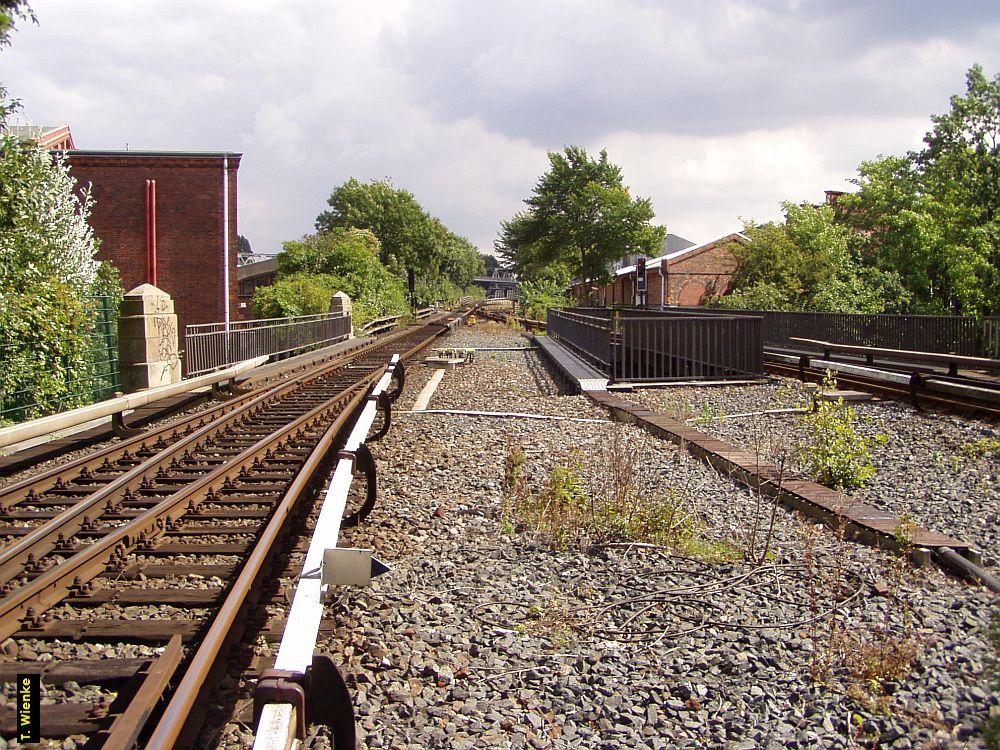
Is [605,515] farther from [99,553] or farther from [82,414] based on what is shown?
[82,414]

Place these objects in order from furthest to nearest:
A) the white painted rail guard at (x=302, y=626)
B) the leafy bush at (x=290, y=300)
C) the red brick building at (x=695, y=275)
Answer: the red brick building at (x=695, y=275) → the leafy bush at (x=290, y=300) → the white painted rail guard at (x=302, y=626)

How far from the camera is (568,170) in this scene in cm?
6512

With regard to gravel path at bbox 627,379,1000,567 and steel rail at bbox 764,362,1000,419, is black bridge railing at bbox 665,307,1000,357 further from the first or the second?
gravel path at bbox 627,379,1000,567

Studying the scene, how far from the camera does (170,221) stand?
113ft

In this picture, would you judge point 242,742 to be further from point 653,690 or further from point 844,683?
point 844,683

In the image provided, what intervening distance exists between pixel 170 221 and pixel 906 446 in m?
31.1

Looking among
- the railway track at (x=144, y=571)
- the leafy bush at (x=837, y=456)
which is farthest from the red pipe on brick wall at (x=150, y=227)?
the leafy bush at (x=837, y=456)

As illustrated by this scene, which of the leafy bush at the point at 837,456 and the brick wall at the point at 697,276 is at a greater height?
the brick wall at the point at 697,276

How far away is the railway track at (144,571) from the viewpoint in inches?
139

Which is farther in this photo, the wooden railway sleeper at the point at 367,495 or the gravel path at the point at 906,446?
the gravel path at the point at 906,446

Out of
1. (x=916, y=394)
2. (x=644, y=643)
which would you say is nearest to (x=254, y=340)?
(x=916, y=394)

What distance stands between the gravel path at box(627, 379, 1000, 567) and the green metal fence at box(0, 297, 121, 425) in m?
8.77

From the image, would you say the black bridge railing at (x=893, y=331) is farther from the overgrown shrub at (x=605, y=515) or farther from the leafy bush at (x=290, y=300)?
the leafy bush at (x=290, y=300)

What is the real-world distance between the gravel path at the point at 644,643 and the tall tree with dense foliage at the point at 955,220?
78.6ft
